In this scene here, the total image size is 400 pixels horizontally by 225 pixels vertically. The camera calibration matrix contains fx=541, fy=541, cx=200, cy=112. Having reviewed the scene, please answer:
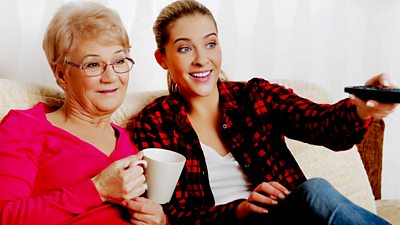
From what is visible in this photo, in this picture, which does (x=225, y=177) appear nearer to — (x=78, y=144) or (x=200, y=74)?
(x=200, y=74)

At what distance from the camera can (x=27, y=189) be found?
4.01ft

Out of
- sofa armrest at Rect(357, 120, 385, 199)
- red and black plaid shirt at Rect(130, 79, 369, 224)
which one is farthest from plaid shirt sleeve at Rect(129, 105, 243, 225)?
sofa armrest at Rect(357, 120, 385, 199)

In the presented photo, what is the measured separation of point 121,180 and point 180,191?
35 cm

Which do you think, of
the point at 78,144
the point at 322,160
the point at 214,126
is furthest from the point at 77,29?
the point at 322,160

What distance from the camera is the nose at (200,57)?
155 cm

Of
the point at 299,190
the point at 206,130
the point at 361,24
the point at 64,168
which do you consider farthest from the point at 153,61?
the point at 361,24

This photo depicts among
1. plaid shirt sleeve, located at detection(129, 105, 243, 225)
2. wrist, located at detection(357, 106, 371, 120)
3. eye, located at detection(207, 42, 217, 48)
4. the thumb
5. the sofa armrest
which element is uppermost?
eye, located at detection(207, 42, 217, 48)

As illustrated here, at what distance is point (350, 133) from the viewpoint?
4.52 ft

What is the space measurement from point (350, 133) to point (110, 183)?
0.61m

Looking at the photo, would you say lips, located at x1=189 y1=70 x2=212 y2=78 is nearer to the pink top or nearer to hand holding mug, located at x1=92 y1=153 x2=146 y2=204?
the pink top

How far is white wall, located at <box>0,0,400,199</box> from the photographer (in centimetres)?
166

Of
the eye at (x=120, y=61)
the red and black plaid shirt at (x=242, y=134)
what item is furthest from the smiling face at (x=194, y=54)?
the eye at (x=120, y=61)

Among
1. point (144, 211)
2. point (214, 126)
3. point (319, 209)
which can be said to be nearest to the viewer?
point (319, 209)

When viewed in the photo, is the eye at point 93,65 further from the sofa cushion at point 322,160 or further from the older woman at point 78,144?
the sofa cushion at point 322,160
